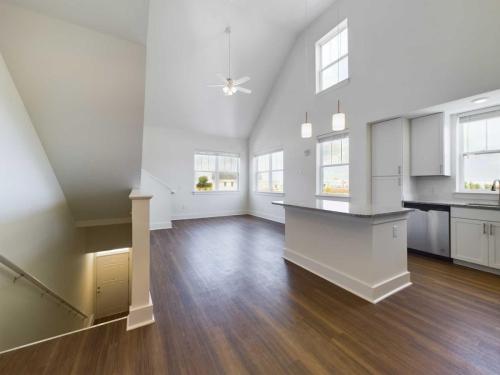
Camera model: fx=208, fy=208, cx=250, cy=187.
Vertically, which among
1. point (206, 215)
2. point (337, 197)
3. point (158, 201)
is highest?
point (337, 197)

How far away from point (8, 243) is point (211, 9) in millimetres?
4931

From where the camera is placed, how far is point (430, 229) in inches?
130

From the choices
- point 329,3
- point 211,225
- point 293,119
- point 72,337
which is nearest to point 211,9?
point 329,3

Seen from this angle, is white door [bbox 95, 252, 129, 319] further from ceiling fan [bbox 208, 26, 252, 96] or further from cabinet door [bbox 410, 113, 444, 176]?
cabinet door [bbox 410, 113, 444, 176]

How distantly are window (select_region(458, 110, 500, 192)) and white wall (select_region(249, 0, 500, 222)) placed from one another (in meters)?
0.83

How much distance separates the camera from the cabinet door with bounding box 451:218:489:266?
8.99 ft

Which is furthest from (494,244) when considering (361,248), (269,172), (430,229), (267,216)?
(269,172)

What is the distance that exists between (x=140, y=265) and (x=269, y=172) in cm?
539

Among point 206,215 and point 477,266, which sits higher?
point 206,215

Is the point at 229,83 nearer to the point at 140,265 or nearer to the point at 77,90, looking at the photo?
the point at 77,90

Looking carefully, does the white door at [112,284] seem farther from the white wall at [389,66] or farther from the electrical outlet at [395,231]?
the electrical outlet at [395,231]

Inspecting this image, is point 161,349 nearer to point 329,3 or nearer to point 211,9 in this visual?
point 211,9

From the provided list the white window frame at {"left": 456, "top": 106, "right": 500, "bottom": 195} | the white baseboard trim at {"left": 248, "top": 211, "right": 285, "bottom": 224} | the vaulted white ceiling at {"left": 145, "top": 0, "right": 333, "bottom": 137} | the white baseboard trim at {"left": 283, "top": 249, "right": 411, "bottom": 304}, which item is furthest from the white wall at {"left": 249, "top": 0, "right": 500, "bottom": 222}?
the white baseboard trim at {"left": 283, "top": 249, "right": 411, "bottom": 304}

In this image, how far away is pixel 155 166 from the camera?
244 inches
